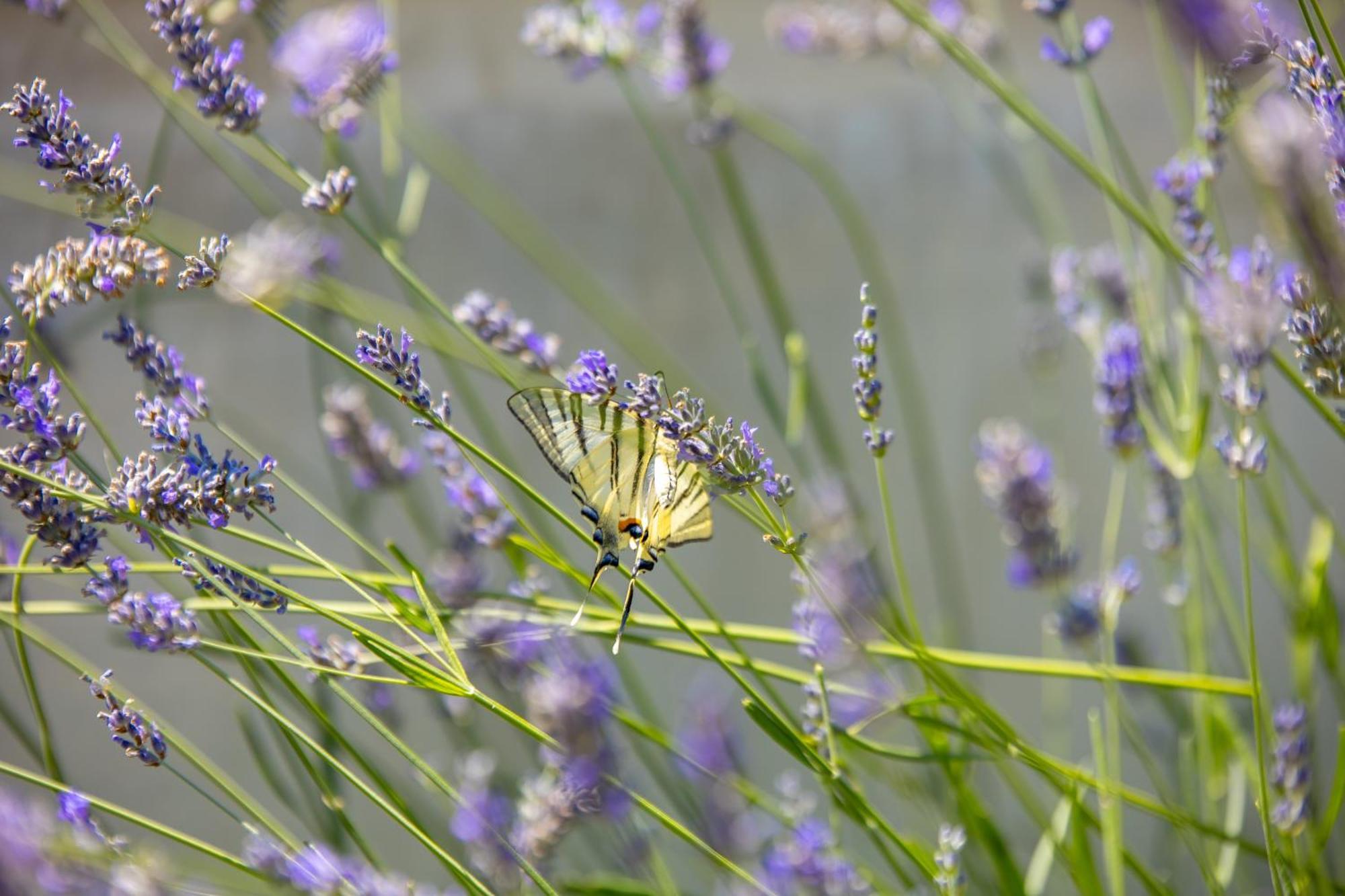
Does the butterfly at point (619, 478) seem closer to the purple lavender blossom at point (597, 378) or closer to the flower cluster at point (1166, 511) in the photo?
the purple lavender blossom at point (597, 378)

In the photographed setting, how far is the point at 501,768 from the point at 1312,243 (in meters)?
0.72

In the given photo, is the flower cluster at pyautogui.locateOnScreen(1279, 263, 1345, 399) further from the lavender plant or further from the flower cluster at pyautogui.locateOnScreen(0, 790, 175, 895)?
the flower cluster at pyautogui.locateOnScreen(0, 790, 175, 895)

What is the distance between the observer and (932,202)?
1.15 m

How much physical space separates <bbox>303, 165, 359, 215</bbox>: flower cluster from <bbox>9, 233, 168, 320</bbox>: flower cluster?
0.07m

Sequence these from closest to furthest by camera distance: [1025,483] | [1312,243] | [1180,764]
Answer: [1312,243] → [1025,483] → [1180,764]

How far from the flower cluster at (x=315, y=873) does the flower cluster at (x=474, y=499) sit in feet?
0.55

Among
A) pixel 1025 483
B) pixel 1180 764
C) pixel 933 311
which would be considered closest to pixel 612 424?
pixel 1025 483

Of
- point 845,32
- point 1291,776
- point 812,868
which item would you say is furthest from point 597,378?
point 845,32

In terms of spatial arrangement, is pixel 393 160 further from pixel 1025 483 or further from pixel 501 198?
pixel 1025 483

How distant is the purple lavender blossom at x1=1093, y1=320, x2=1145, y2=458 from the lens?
0.60 metres

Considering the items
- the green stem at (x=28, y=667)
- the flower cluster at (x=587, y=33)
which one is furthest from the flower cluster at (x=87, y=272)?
the flower cluster at (x=587, y=33)

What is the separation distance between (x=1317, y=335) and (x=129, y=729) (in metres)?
0.50

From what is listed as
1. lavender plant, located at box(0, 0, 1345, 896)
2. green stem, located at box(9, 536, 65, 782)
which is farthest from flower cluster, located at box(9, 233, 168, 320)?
green stem, located at box(9, 536, 65, 782)

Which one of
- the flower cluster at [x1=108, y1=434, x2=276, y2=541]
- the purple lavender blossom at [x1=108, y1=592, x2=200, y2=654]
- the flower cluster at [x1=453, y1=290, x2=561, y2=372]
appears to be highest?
the flower cluster at [x1=453, y1=290, x2=561, y2=372]
